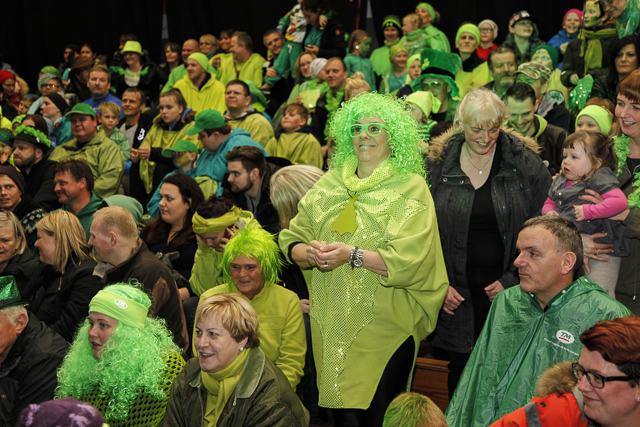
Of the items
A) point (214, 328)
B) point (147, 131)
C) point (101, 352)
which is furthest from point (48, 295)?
point (147, 131)

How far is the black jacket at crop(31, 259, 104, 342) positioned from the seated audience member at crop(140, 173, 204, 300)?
76 centimetres

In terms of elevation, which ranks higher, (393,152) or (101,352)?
(393,152)

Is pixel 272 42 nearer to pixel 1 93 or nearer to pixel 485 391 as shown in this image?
pixel 1 93

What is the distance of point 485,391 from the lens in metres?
2.66

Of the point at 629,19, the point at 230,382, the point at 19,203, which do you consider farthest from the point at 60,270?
the point at 629,19

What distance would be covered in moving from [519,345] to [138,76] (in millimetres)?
8234

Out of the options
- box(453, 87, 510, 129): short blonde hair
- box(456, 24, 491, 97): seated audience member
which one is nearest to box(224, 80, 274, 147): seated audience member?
box(456, 24, 491, 97): seated audience member

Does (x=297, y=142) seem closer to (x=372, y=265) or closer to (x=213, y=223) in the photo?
(x=213, y=223)

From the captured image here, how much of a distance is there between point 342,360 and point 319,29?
6.17 metres

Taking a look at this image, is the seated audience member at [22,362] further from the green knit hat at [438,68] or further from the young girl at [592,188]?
the green knit hat at [438,68]

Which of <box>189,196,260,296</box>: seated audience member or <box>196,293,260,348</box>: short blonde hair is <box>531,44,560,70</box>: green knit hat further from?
<box>196,293,260,348</box>: short blonde hair

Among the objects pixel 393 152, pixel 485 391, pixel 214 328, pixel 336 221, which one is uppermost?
pixel 393 152

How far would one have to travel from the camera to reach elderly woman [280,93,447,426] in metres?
2.80

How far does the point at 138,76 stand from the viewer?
9672 millimetres
